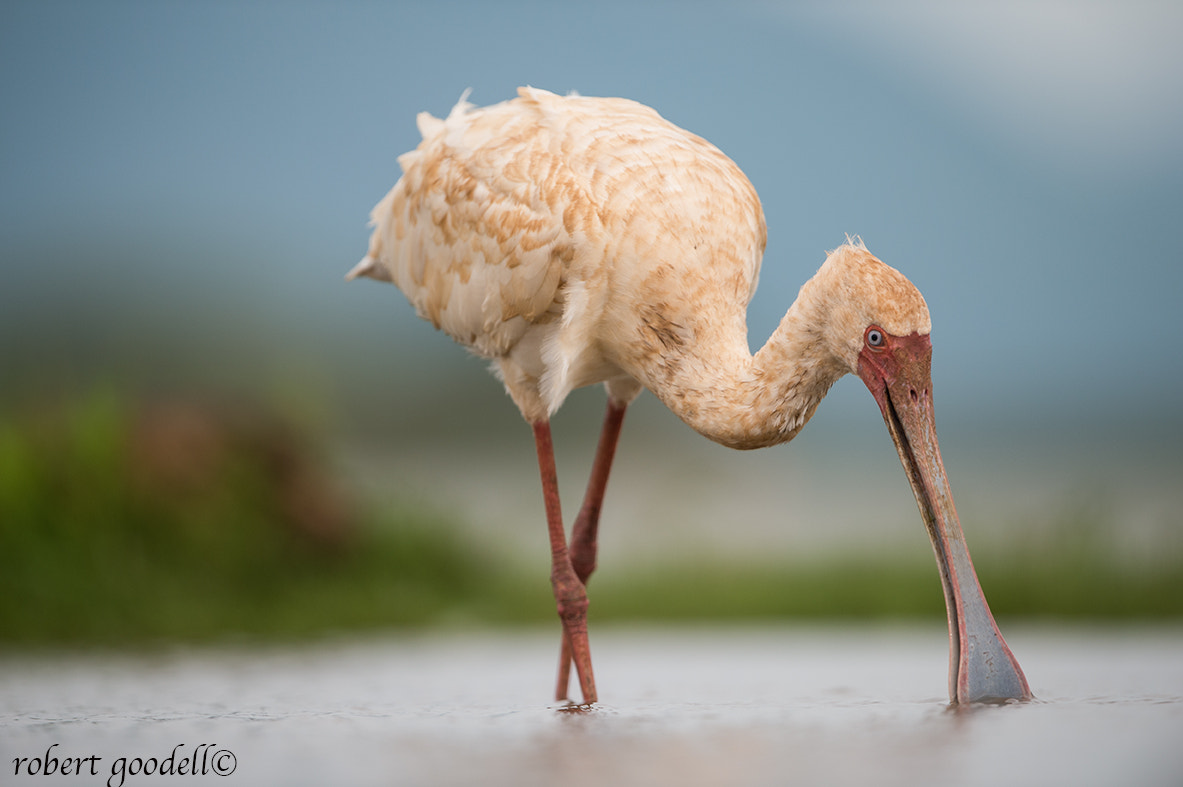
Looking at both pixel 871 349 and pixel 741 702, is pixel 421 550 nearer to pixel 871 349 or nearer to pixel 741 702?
pixel 741 702

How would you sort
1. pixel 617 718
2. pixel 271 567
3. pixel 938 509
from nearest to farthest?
pixel 938 509, pixel 617 718, pixel 271 567

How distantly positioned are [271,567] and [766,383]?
6355 mm

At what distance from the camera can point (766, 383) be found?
16.0 feet

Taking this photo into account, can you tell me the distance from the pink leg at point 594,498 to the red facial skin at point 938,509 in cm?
231

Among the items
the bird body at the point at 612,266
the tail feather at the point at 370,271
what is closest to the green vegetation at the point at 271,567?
the tail feather at the point at 370,271

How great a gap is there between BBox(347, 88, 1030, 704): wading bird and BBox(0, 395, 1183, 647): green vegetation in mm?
3993

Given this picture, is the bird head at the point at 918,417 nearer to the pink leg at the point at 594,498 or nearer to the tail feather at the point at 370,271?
the pink leg at the point at 594,498

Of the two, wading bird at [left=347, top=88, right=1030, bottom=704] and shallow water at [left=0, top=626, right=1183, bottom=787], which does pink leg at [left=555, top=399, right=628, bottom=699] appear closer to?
wading bird at [left=347, top=88, right=1030, bottom=704]

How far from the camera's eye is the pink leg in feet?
21.9

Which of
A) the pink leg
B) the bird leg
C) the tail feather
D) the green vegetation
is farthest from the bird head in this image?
the green vegetation

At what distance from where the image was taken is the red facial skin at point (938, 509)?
4.28 metres

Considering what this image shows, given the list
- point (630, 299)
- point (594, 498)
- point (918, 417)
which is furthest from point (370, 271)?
point (918, 417)

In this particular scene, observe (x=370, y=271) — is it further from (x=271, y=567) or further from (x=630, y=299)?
(x=271, y=567)

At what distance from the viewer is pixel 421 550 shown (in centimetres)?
1077
